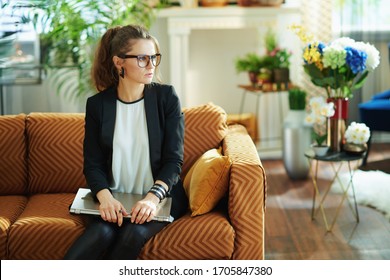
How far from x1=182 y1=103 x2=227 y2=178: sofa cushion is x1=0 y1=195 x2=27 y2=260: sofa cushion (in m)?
0.70

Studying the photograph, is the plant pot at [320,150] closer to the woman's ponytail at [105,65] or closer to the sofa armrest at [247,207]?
the sofa armrest at [247,207]

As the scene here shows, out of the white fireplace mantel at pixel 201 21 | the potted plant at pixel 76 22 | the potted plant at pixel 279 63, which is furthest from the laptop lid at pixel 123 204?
the white fireplace mantel at pixel 201 21

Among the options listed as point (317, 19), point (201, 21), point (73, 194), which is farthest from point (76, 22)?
point (317, 19)

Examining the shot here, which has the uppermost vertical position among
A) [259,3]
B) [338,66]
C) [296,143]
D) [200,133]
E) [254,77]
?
[259,3]

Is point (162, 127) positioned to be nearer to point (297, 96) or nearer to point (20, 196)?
point (20, 196)

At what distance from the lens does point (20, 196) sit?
10.5 ft

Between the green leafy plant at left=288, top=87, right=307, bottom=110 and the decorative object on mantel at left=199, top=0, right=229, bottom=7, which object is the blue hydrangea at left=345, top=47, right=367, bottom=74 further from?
the decorative object on mantel at left=199, top=0, right=229, bottom=7

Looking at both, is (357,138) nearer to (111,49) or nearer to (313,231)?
(313,231)

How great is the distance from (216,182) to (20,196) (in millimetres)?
953

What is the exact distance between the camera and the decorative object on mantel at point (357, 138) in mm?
3525

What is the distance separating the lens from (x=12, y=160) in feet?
10.5

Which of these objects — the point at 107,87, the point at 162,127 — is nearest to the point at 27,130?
the point at 107,87

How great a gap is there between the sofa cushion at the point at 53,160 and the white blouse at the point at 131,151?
0.47 meters

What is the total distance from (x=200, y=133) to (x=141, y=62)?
1.95ft
